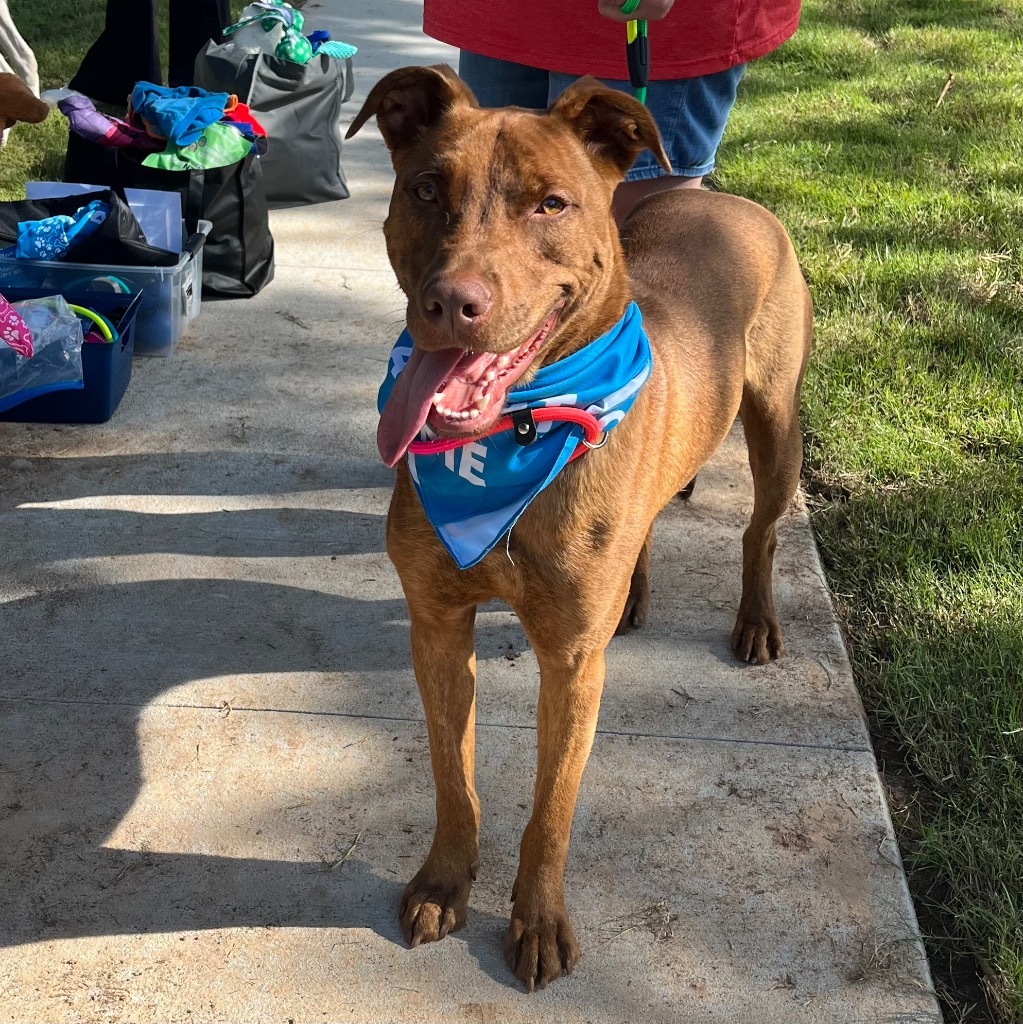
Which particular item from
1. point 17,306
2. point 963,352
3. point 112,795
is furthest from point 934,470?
point 17,306

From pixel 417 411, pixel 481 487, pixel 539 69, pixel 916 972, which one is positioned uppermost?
pixel 539 69

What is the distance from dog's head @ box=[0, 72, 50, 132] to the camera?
3.16 m

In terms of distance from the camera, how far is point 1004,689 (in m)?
3.24

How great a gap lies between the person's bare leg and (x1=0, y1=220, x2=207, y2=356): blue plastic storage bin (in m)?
2.12

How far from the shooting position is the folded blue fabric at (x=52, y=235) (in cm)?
480

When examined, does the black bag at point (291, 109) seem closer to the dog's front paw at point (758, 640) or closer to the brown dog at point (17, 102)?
the brown dog at point (17, 102)

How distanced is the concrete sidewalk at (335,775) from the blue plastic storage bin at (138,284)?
0.61 m

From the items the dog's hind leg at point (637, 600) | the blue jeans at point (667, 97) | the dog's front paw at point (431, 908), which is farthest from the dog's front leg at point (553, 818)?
the blue jeans at point (667, 97)

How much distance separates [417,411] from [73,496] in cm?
233

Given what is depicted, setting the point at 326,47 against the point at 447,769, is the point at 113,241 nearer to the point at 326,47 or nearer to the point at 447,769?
the point at 326,47

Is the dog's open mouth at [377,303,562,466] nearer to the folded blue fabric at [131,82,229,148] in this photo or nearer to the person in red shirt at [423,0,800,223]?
the person in red shirt at [423,0,800,223]

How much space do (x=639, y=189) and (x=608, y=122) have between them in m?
1.13

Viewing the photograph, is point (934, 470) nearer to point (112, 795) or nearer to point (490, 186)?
point (490, 186)

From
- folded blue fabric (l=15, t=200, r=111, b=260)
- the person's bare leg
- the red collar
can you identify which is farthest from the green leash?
folded blue fabric (l=15, t=200, r=111, b=260)
